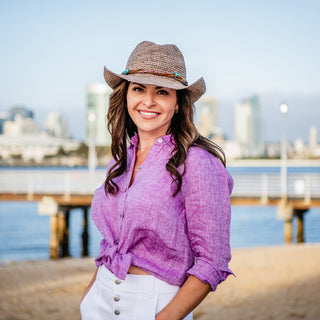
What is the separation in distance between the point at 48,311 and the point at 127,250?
7150mm

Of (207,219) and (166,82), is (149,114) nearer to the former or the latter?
(166,82)

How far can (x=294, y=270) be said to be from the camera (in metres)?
11.8

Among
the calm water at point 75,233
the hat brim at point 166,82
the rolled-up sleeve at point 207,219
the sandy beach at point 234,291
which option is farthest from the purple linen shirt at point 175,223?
the calm water at point 75,233

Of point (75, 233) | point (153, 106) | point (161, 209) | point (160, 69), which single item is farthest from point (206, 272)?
point (75, 233)

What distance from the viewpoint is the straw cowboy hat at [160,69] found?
2029mm

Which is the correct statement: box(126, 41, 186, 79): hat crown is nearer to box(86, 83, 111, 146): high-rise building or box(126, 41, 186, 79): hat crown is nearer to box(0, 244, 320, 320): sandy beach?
box(86, 83, 111, 146): high-rise building

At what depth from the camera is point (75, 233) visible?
3644 cm

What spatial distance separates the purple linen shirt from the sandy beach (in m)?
6.22

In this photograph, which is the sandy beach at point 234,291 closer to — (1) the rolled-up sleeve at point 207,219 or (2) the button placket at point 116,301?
(2) the button placket at point 116,301

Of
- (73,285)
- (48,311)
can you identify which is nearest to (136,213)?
(48,311)

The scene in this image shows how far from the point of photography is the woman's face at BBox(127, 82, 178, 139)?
2.10 metres

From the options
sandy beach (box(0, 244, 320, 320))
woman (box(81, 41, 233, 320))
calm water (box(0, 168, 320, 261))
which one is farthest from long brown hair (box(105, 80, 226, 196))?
calm water (box(0, 168, 320, 261))

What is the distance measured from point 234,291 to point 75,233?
1104 inches

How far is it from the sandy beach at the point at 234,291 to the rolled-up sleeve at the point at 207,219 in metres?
6.32
